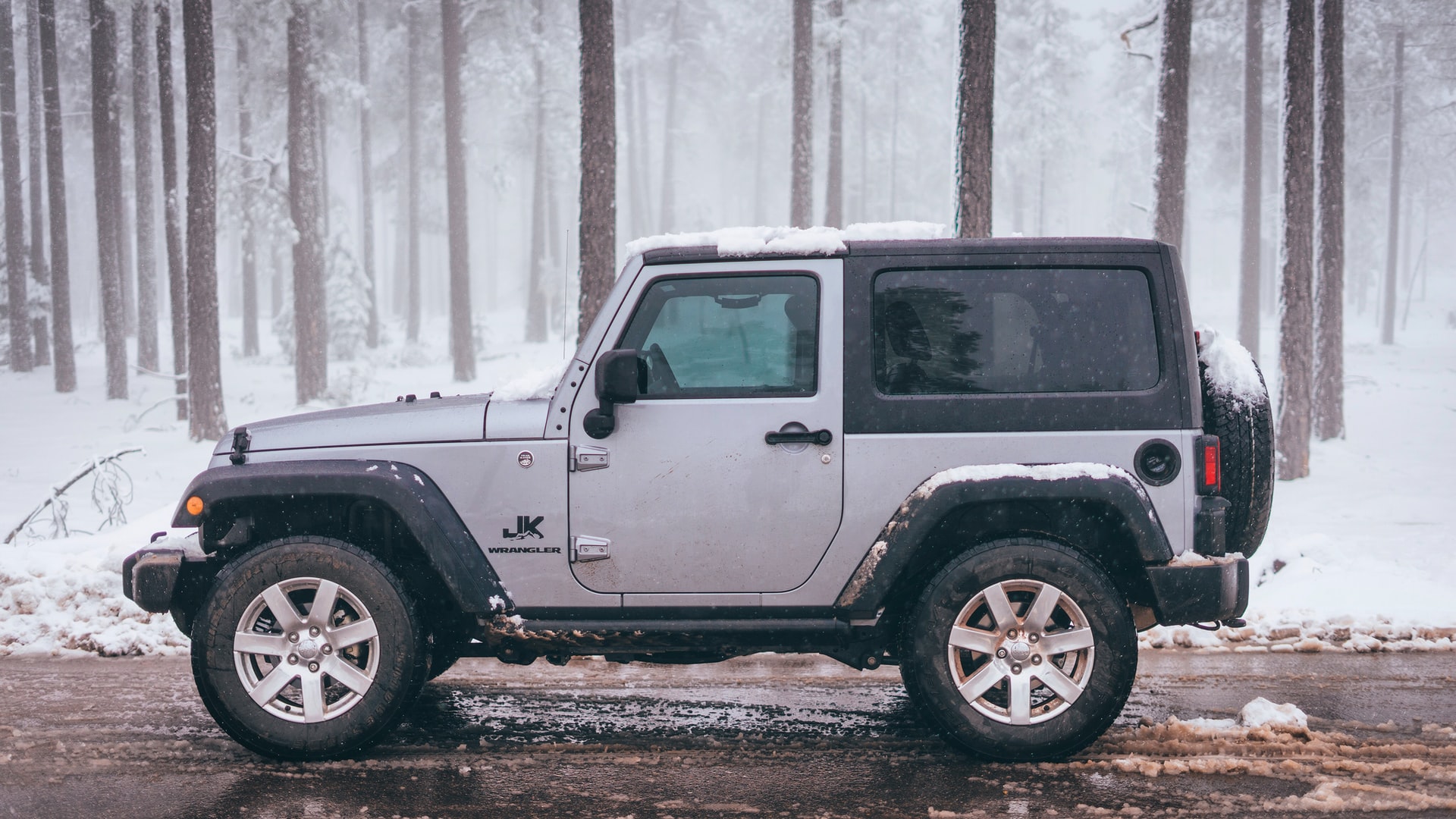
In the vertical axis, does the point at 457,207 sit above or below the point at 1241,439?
above

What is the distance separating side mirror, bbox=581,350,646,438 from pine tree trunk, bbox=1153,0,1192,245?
975cm

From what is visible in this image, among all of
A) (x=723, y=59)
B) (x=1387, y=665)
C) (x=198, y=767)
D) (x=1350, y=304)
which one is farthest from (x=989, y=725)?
(x=1350, y=304)

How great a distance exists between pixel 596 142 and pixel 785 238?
612 centimetres

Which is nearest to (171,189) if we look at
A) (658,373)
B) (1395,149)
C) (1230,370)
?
(658,373)

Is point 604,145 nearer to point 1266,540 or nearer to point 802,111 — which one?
point 1266,540

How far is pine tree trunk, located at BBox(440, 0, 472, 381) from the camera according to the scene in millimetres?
23516

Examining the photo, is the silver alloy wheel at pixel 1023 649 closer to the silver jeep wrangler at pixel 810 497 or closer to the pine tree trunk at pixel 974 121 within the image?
the silver jeep wrangler at pixel 810 497

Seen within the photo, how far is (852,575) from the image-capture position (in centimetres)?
429

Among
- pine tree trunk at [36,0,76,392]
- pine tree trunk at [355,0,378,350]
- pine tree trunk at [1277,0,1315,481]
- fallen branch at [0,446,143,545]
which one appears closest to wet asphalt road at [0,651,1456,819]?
fallen branch at [0,446,143,545]

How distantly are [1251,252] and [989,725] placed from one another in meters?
21.6

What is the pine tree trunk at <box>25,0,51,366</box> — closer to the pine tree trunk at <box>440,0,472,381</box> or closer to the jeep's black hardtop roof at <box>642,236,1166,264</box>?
the pine tree trunk at <box>440,0,472,381</box>

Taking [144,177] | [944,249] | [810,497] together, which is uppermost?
[144,177]

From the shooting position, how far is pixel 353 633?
431cm

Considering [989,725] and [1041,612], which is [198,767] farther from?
[1041,612]
